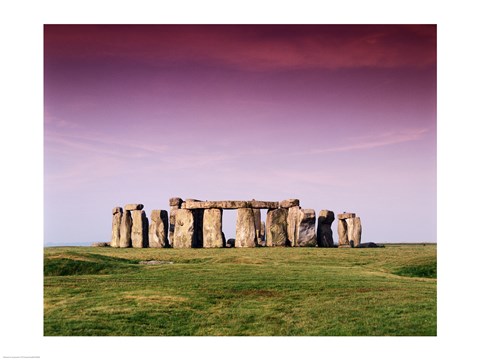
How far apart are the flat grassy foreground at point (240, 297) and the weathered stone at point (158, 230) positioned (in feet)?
27.9

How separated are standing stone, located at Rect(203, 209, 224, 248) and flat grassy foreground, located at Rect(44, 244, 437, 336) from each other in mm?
7187

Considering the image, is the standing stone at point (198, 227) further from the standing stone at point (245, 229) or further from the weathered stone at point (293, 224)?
the weathered stone at point (293, 224)

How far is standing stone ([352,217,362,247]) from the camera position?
92.0ft

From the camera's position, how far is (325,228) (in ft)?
90.4

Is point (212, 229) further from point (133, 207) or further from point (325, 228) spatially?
point (325, 228)

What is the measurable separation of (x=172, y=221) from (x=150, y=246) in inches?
95.8

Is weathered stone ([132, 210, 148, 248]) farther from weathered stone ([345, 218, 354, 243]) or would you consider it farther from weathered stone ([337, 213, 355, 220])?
weathered stone ([345, 218, 354, 243])

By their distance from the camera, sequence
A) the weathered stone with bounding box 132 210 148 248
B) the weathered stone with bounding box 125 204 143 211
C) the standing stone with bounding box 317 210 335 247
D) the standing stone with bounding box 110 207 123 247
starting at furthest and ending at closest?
1. the standing stone with bounding box 110 207 123 247
2. the weathered stone with bounding box 125 204 143 211
3. the weathered stone with bounding box 132 210 148 248
4. the standing stone with bounding box 317 210 335 247

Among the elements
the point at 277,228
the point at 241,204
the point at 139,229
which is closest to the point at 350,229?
the point at 277,228

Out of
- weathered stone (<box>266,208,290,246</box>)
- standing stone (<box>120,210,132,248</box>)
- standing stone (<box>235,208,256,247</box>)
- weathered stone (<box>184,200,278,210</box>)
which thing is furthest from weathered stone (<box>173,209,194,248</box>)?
weathered stone (<box>266,208,290,246</box>)

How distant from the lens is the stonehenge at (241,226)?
26.9 m

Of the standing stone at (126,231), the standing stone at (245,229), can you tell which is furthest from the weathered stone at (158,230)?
the standing stone at (245,229)
